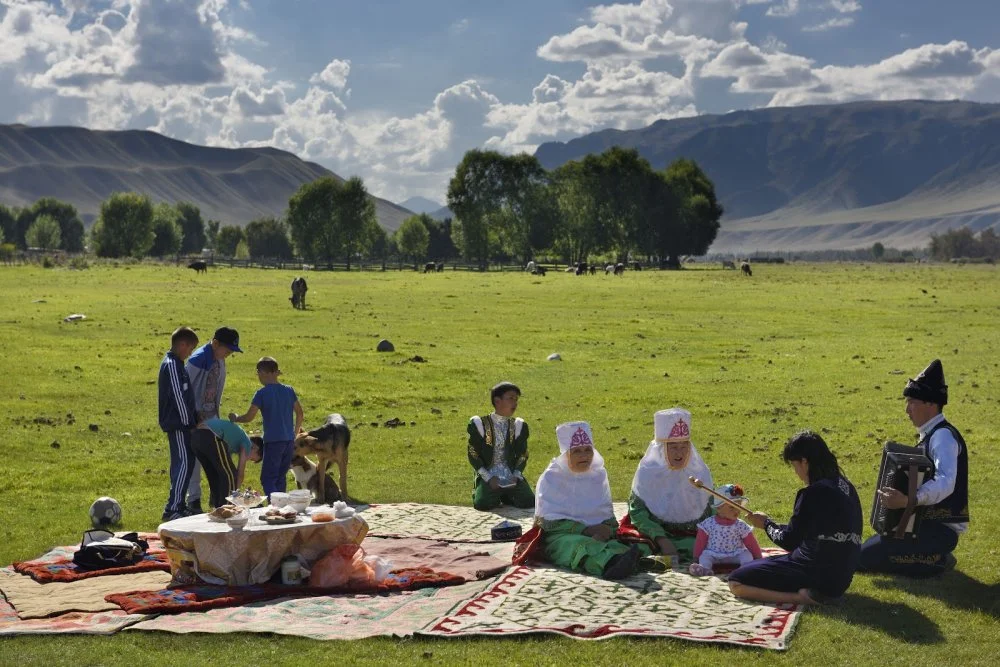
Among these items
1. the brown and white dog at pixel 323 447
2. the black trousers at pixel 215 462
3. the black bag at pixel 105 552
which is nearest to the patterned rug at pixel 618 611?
the black bag at pixel 105 552

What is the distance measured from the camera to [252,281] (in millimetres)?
75875

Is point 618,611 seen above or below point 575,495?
below

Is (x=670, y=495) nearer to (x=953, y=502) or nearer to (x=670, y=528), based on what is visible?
(x=670, y=528)

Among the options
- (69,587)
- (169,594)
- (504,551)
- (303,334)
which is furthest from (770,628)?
(303,334)

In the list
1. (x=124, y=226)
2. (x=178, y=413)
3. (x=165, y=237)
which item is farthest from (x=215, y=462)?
(x=165, y=237)

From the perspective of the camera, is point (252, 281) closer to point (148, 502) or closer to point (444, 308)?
point (444, 308)

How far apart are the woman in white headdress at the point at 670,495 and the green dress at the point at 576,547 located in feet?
1.51

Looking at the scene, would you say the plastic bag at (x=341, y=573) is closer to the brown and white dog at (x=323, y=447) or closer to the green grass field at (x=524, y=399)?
the green grass field at (x=524, y=399)

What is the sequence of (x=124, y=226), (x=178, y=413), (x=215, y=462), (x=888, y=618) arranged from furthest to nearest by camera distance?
1. (x=124, y=226)
2. (x=215, y=462)
3. (x=178, y=413)
4. (x=888, y=618)

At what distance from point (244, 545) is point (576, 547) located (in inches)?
139

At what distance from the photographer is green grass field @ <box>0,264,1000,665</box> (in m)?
9.81

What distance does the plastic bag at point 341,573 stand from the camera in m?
11.4

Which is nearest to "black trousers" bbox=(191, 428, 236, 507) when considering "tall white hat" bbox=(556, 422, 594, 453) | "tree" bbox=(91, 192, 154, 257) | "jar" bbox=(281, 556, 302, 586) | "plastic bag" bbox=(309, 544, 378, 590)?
"jar" bbox=(281, 556, 302, 586)

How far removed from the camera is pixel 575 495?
12594mm
